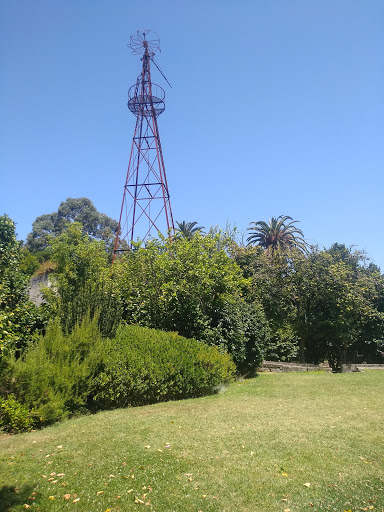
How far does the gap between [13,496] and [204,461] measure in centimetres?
255

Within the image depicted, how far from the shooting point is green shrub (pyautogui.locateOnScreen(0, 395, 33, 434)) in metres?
7.53

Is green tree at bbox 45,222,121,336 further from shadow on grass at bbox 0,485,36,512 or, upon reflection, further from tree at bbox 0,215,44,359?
shadow on grass at bbox 0,485,36,512

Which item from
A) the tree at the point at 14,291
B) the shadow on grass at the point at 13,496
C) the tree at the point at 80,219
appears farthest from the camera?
the tree at the point at 80,219

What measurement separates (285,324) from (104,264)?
11.6 meters

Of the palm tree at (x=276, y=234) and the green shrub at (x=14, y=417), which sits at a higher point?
the palm tree at (x=276, y=234)

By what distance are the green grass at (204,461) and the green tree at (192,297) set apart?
16.8ft

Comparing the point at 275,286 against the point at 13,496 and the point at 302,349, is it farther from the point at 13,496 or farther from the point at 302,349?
the point at 13,496

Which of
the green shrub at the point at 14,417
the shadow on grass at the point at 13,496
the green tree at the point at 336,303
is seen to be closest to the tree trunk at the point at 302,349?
the green tree at the point at 336,303

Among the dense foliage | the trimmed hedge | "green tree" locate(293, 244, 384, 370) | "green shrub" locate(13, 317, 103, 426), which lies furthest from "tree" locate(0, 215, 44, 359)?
"green tree" locate(293, 244, 384, 370)

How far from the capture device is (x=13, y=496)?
4.76m

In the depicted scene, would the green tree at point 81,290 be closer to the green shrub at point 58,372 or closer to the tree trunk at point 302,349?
the green shrub at point 58,372

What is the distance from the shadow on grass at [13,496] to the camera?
4.57 metres

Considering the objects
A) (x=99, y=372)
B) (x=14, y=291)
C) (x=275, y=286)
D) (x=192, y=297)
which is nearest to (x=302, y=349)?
(x=275, y=286)

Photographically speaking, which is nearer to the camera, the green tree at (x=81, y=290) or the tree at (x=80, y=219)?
the green tree at (x=81, y=290)
